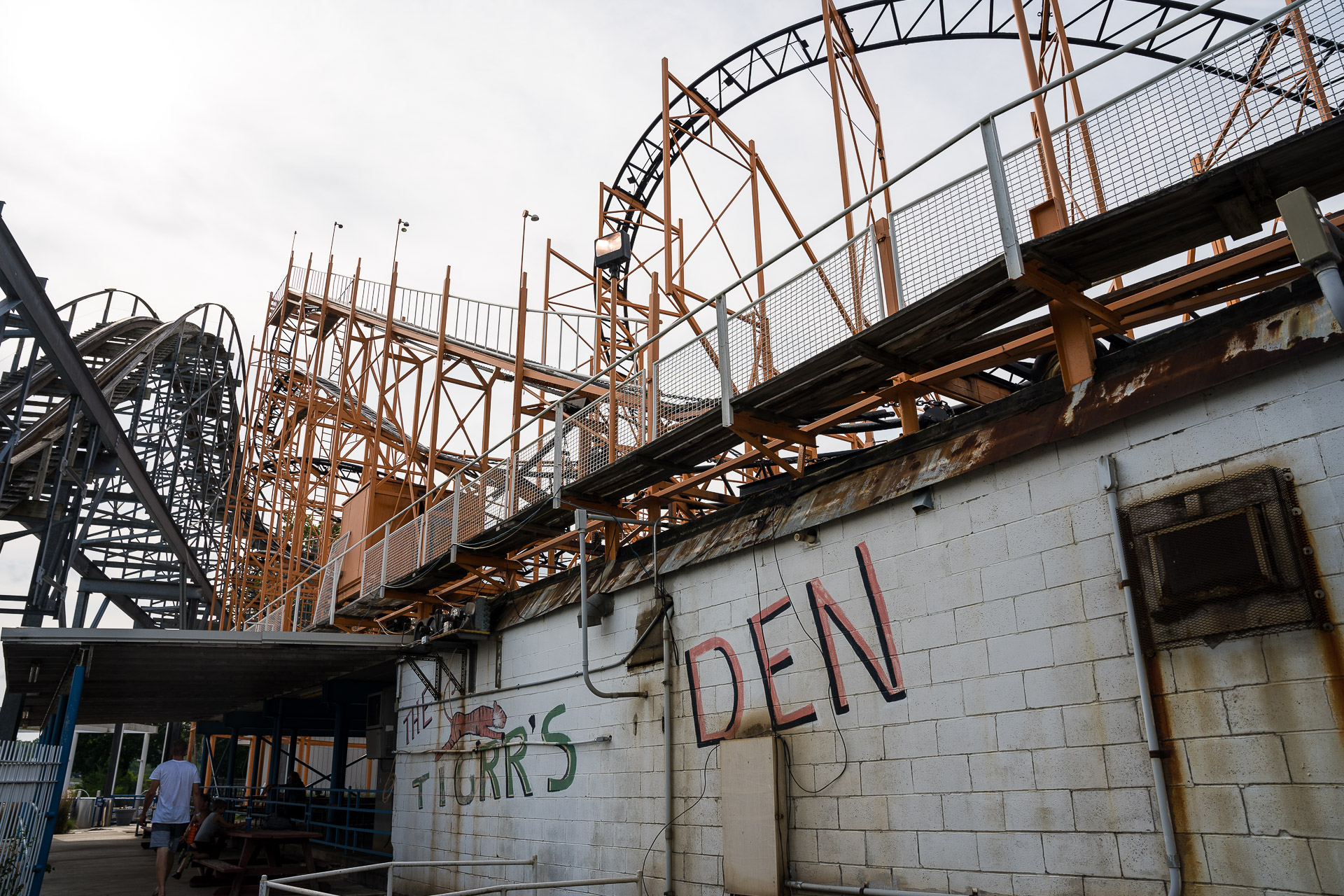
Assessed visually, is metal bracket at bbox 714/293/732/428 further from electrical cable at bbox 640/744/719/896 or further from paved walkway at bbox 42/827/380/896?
paved walkway at bbox 42/827/380/896

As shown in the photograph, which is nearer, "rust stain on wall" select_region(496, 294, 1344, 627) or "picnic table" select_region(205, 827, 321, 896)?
"rust stain on wall" select_region(496, 294, 1344, 627)

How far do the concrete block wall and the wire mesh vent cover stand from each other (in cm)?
8

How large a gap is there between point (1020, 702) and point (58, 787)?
425 inches

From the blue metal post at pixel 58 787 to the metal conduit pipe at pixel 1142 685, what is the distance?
A: 10896 millimetres

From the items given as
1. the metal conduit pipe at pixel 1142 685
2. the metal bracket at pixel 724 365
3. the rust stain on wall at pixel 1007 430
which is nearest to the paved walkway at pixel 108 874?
the rust stain on wall at pixel 1007 430

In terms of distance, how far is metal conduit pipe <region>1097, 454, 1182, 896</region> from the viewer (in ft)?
15.8

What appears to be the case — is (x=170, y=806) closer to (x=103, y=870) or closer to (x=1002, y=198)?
(x=103, y=870)

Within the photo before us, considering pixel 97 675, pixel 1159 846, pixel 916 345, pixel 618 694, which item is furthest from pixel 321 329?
pixel 1159 846

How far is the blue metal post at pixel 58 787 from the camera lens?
10156 mm

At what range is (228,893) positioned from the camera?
A: 475 inches

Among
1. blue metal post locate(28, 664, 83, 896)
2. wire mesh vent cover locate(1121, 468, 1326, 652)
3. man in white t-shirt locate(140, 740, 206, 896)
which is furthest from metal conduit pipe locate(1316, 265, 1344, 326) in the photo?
blue metal post locate(28, 664, 83, 896)

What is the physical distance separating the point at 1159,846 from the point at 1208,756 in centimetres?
56

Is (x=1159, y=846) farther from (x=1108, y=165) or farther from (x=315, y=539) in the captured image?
(x=315, y=539)

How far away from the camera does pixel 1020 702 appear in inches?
227
